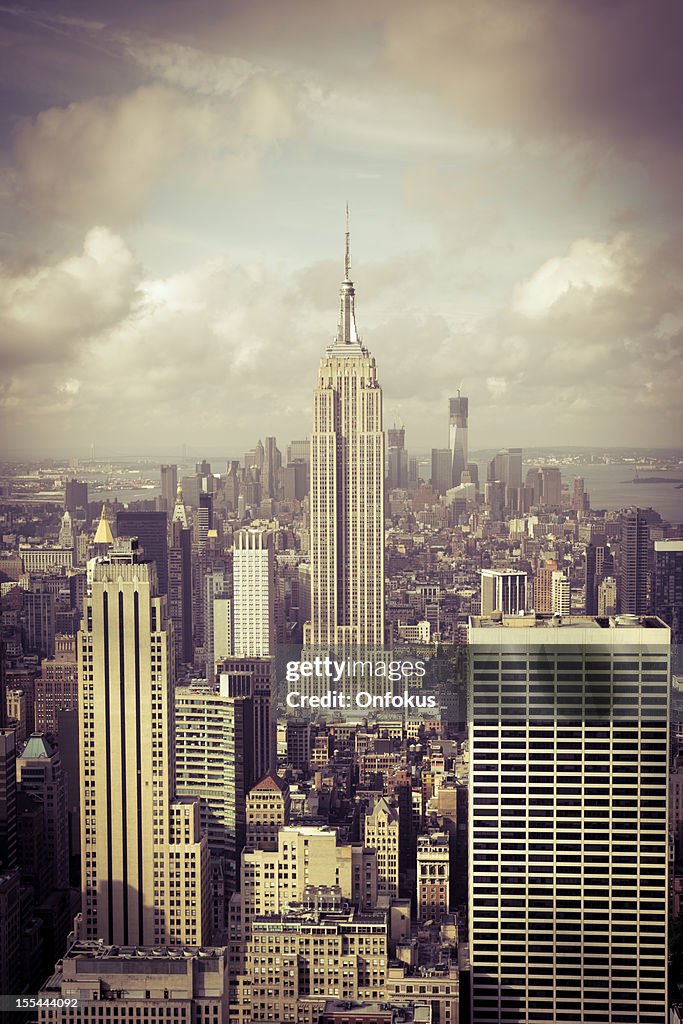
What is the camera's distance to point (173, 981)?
4.00m

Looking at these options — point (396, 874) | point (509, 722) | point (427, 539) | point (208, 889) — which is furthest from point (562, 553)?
point (208, 889)

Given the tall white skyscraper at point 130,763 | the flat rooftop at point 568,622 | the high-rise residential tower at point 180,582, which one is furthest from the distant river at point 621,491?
the tall white skyscraper at point 130,763

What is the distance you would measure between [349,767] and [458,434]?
5.67 feet

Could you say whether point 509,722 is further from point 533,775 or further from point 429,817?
point 429,817

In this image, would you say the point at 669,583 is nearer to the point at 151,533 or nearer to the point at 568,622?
the point at 568,622

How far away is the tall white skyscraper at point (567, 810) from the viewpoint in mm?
4746

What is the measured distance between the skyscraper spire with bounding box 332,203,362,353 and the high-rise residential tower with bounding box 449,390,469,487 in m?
0.75

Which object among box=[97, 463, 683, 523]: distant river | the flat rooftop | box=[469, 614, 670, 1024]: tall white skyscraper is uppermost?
box=[97, 463, 683, 523]: distant river

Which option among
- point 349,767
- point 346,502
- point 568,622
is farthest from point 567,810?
point 346,502

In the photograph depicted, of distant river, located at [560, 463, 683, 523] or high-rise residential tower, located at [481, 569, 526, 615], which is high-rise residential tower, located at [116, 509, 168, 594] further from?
distant river, located at [560, 463, 683, 523]

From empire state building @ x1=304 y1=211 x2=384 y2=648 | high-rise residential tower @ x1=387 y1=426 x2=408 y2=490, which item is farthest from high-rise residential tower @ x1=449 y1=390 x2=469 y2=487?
empire state building @ x1=304 y1=211 x2=384 y2=648

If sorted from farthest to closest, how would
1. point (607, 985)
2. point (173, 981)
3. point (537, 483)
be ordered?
point (537, 483) < point (607, 985) < point (173, 981)

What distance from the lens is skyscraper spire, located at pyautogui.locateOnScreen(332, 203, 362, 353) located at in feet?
19.1

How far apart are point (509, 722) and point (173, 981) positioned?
1.68 m
